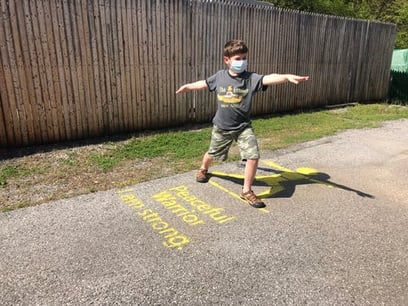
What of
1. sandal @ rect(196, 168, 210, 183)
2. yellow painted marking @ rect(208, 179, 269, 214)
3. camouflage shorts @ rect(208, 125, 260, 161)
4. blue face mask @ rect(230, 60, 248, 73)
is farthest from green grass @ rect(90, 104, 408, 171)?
blue face mask @ rect(230, 60, 248, 73)

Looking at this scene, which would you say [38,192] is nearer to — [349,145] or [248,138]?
[248,138]

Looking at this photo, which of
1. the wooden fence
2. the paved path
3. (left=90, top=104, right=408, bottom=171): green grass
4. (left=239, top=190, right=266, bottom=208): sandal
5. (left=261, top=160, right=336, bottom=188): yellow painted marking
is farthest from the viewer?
(left=90, top=104, right=408, bottom=171): green grass

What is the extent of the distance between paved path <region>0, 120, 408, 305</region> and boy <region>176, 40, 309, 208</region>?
0.46m

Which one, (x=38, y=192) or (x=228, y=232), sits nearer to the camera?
(x=228, y=232)

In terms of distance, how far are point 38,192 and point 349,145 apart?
5.29 metres

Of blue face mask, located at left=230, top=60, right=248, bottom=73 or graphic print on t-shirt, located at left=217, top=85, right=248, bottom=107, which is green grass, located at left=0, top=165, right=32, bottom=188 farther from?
blue face mask, located at left=230, top=60, right=248, bottom=73

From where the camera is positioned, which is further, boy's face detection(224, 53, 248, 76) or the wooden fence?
the wooden fence

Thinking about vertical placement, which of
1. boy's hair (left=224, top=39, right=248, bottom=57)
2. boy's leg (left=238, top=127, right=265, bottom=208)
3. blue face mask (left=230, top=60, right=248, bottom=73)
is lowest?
boy's leg (left=238, top=127, right=265, bottom=208)

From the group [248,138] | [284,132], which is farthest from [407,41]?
[248,138]

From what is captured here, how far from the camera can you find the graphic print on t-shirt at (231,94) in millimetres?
3885

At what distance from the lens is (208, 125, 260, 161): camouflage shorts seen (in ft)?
12.8

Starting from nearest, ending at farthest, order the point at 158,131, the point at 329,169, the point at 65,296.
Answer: the point at 65,296 < the point at 329,169 < the point at 158,131

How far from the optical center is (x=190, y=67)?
23.8 feet

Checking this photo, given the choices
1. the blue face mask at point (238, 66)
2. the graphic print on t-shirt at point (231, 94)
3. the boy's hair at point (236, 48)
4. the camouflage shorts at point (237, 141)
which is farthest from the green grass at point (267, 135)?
the boy's hair at point (236, 48)
